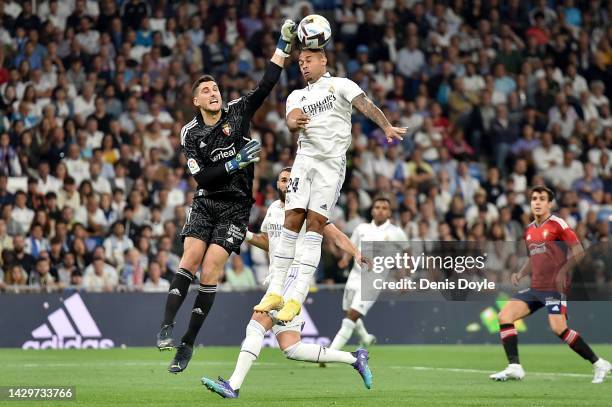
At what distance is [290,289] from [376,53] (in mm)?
16597

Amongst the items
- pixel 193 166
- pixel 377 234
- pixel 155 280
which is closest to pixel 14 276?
pixel 155 280

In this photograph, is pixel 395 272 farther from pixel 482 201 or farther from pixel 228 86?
pixel 228 86

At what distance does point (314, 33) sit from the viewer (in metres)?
11.3

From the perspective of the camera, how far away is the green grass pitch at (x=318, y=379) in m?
11.4

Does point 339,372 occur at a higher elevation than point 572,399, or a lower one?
lower

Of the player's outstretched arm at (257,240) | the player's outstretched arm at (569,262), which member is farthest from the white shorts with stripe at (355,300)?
the player's outstretched arm at (257,240)

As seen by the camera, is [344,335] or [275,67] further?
[344,335]

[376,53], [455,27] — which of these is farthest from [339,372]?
[455,27]

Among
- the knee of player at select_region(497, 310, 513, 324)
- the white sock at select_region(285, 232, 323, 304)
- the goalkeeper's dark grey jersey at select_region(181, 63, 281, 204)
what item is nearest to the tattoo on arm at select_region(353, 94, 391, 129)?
the goalkeeper's dark grey jersey at select_region(181, 63, 281, 204)

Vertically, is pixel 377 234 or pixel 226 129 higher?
pixel 226 129

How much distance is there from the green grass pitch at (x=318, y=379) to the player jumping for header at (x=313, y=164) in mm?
1249

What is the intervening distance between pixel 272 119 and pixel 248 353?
13.9 metres

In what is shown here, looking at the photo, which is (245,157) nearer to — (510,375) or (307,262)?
(307,262)

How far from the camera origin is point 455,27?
1128 inches
